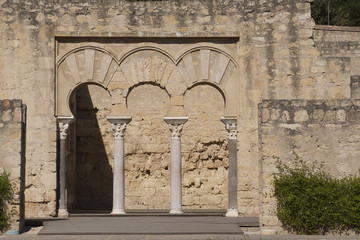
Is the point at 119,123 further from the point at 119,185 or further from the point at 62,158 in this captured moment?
the point at 62,158

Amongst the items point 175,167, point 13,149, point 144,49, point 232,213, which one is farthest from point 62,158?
point 13,149

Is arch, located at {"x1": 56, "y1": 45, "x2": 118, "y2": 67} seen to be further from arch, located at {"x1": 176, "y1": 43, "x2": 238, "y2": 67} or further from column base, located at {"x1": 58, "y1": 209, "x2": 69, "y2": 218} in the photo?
column base, located at {"x1": 58, "y1": 209, "x2": 69, "y2": 218}

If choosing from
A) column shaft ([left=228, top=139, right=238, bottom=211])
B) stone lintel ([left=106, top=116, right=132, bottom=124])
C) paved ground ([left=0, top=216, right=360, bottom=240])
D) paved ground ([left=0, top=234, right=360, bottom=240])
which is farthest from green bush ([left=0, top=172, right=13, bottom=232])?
column shaft ([left=228, top=139, right=238, bottom=211])

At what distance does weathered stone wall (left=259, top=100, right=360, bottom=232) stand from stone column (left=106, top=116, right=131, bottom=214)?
5.20m

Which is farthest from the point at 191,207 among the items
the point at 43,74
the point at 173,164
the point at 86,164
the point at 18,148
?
the point at 18,148

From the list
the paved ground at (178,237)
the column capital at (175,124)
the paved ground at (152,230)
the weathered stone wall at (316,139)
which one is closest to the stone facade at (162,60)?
the column capital at (175,124)

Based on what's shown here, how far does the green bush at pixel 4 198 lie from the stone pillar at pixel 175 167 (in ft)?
16.2

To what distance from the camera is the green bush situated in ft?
43.9

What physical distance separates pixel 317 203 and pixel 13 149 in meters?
4.59

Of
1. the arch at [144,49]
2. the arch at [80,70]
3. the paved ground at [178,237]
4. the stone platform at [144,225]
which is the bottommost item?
the paved ground at [178,237]

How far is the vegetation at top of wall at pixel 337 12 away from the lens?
102ft

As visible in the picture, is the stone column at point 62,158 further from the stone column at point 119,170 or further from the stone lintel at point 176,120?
the stone lintel at point 176,120

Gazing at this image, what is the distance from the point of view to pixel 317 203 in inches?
510

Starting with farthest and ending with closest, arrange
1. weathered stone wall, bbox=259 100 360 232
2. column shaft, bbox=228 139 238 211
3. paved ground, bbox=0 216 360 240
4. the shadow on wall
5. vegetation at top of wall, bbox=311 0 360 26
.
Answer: vegetation at top of wall, bbox=311 0 360 26 → the shadow on wall → column shaft, bbox=228 139 238 211 → weathered stone wall, bbox=259 100 360 232 → paved ground, bbox=0 216 360 240
